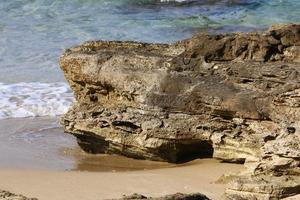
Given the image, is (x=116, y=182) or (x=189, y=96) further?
(x=189, y=96)

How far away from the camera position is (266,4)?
14.9m

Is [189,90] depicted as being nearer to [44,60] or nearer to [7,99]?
[7,99]

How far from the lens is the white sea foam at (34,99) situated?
7.82 metres

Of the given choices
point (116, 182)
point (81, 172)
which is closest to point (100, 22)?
point (81, 172)

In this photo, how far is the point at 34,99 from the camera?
826cm

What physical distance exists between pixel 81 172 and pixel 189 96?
91 centimetres

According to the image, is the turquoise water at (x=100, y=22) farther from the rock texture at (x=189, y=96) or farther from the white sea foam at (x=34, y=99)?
the rock texture at (x=189, y=96)

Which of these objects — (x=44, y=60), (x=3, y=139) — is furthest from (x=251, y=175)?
(x=44, y=60)

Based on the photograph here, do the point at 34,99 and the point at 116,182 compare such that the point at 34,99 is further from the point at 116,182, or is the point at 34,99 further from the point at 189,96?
the point at 116,182

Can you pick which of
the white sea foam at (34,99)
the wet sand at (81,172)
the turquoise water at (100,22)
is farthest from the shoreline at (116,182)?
the turquoise water at (100,22)

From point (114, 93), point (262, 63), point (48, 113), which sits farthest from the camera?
point (48, 113)

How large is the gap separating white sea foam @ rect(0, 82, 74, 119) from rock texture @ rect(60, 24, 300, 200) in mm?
1681

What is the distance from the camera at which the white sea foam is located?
7.82 metres

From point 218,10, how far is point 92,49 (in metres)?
8.68
